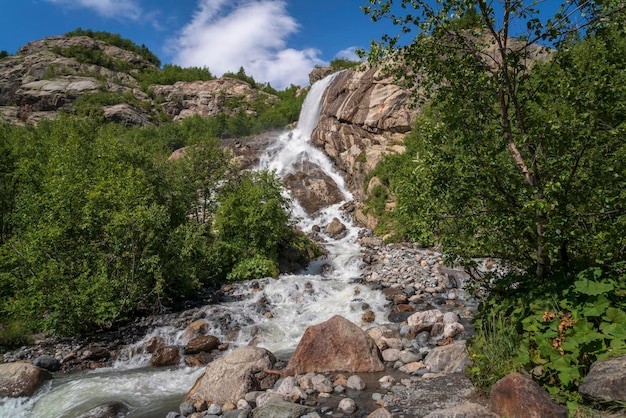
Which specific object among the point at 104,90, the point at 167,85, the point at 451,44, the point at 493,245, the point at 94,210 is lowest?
the point at 493,245

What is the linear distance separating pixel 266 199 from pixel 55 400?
15.0 m

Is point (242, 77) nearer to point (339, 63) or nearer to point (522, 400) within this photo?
point (339, 63)

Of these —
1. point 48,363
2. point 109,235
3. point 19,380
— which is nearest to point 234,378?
point 19,380

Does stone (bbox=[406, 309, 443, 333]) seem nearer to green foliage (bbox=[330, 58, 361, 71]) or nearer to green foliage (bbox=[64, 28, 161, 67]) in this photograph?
green foliage (bbox=[330, 58, 361, 71])

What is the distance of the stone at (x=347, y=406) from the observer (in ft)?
24.2

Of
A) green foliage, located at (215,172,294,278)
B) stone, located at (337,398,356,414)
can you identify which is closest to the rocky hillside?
green foliage, located at (215,172,294,278)

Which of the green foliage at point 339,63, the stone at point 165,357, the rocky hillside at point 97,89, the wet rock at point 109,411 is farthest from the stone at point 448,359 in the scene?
the green foliage at point 339,63

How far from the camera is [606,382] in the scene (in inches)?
179

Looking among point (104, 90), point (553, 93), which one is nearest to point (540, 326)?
point (553, 93)

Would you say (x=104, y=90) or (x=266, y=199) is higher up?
(x=104, y=90)

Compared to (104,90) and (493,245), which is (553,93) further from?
(104,90)

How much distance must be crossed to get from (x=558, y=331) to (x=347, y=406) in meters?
4.09

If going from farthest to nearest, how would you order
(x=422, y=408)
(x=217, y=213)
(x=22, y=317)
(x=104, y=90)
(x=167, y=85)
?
(x=167, y=85)
(x=104, y=90)
(x=217, y=213)
(x=22, y=317)
(x=422, y=408)

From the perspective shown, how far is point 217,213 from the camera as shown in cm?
2242
